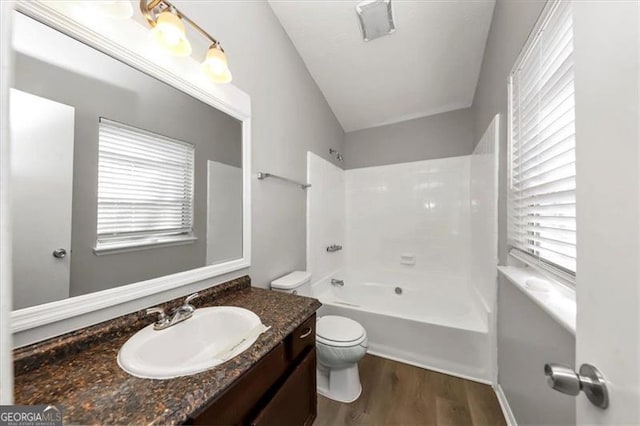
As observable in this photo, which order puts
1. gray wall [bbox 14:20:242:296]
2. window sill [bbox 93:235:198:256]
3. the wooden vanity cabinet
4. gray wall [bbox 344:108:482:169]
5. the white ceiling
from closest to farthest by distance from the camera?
the wooden vanity cabinet < gray wall [bbox 14:20:242:296] < window sill [bbox 93:235:198:256] < the white ceiling < gray wall [bbox 344:108:482:169]

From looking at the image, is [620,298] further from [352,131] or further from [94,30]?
[352,131]

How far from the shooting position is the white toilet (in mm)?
1486

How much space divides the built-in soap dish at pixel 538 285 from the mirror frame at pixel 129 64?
4.96 ft

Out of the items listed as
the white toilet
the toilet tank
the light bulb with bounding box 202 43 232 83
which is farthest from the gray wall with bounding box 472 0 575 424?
the light bulb with bounding box 202 43 232 83

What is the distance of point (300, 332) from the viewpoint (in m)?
1.04

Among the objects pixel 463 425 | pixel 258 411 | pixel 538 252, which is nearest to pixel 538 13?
pixel 538 252

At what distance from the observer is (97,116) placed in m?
0.86

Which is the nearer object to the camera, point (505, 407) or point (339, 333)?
point (505, 407)

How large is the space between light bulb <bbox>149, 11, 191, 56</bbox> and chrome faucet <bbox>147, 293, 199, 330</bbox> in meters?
1.08

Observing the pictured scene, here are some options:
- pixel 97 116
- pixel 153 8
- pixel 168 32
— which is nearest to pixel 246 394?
pixel 97 116

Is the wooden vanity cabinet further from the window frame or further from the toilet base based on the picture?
the window frame

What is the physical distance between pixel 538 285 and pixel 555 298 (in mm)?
106

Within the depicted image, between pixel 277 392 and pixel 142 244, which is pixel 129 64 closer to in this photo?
pixel 142 244

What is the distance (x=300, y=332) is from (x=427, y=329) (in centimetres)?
130
